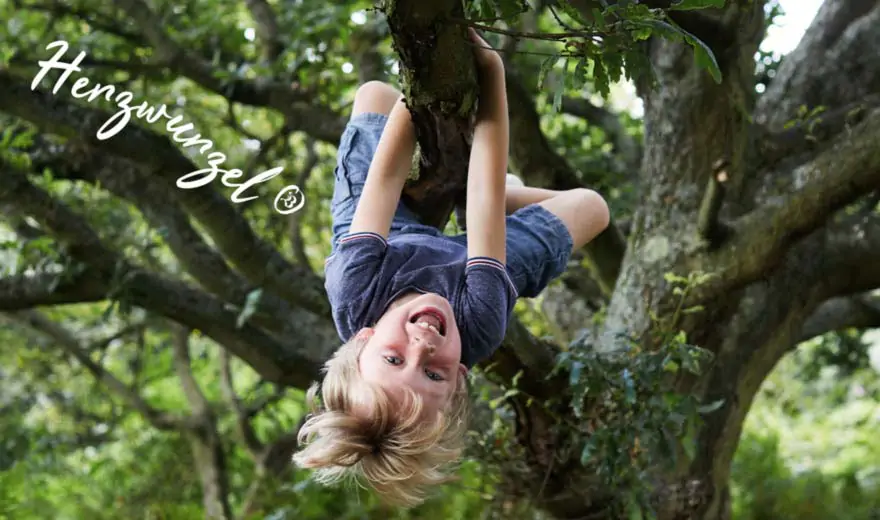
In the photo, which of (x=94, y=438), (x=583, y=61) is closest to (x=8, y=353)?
(x=94, y=438)

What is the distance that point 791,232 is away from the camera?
3289mm

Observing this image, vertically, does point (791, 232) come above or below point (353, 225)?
above

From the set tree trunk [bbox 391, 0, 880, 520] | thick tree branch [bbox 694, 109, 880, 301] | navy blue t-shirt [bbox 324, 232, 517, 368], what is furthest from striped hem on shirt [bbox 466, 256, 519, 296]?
thick tree branch [bbox 694, 109, 880, 301]

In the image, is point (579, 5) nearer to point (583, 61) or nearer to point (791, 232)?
point (583, 61)

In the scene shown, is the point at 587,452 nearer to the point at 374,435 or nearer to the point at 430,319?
the point at 374,435

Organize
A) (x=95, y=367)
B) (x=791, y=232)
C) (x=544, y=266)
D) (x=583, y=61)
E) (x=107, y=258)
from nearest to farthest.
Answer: (x=583, y=61)
(x=544, y=266)
(x=791, y=232)
(x=107, y=258)
(x=95, y=367)

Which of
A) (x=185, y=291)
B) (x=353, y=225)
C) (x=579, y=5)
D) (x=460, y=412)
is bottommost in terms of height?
(x=460, y=412)

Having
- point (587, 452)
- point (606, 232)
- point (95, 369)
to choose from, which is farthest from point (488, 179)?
point (95, 369)

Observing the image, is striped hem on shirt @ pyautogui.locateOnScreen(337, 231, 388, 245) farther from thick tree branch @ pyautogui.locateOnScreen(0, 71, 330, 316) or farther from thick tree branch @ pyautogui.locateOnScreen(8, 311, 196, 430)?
thick tree branch @ pyautogui.locateOnScreen(8, 311, 196, 430)

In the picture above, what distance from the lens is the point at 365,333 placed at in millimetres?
2264

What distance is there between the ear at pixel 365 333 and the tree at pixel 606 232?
40cm

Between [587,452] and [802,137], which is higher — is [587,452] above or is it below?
below

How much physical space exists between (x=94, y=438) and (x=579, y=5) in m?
4.52

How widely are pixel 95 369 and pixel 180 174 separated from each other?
8.84ft
